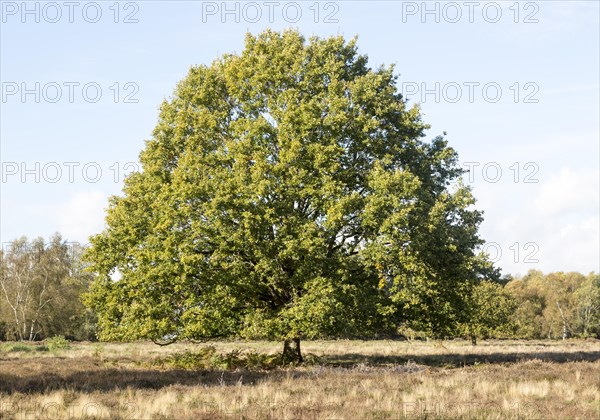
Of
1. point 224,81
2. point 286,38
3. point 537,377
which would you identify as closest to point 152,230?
point 224,81

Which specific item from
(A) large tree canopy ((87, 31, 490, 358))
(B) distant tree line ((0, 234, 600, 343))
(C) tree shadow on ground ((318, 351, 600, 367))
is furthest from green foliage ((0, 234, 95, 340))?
(A) large tree canopy ((87, 31, 490, 358))

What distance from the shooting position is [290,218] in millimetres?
28031

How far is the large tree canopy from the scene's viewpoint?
27.6m

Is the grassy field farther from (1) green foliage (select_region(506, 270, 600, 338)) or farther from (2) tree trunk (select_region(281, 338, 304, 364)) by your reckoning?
(1) green foliage (select_region(506, 270, 600, 338))

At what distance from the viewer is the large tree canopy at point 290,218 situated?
90.7ft

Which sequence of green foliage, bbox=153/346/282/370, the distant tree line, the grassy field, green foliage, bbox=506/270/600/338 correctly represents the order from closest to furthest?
the grassy field < green foliage, bbox=153/346/282/370 < the distant tree line < green foliage, bbox=506/270/600/338

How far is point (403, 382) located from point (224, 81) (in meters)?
18.5

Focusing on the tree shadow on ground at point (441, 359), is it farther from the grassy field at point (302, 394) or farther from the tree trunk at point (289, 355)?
the grassy field at point (302, 394)

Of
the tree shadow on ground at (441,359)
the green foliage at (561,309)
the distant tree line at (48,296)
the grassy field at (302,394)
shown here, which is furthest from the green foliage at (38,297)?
the green foliage at (561,309)

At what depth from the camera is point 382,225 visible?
88.8 feet

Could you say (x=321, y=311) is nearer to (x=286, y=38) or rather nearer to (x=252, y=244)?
(x=252, y=244)

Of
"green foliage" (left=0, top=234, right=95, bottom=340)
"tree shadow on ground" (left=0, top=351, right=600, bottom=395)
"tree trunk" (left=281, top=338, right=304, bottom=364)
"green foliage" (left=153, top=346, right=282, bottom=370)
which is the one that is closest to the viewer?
"tree shadow on ground" (left=0, top=351, right=600, bottom=395)

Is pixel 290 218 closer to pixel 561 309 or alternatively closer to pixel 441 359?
pixel 441 359

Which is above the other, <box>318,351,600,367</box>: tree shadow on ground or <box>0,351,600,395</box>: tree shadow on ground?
<box>0,351,600,395</box>: tree shadow on ground
